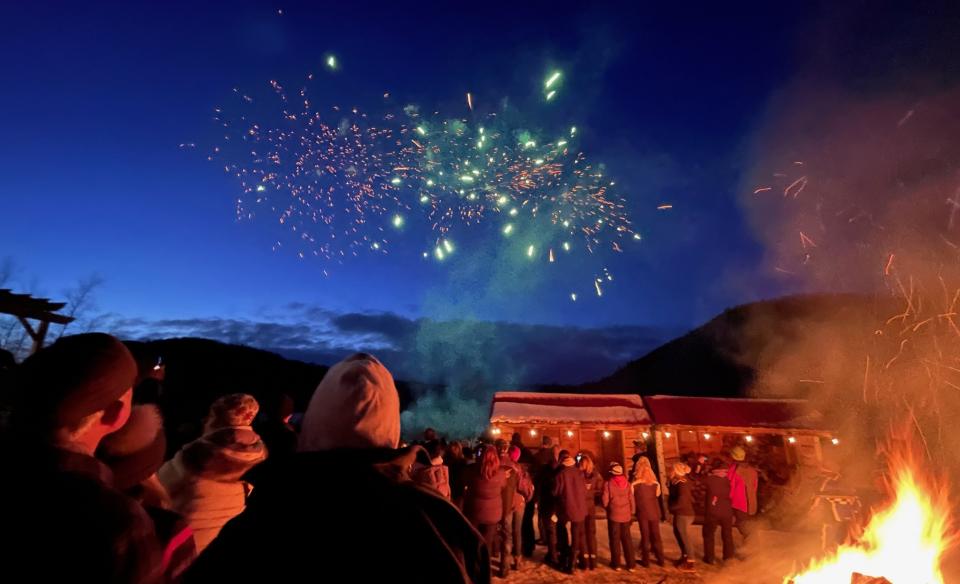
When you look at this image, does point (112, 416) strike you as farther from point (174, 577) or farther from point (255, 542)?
point (255, 542)

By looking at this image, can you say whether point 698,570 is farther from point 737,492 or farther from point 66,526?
point 66,526

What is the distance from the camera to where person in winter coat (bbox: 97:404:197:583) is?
5.65 feet

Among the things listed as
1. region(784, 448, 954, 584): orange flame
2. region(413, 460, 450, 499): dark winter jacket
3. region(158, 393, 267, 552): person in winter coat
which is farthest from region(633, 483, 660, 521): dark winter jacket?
region(158, 393, 267, 552): person in winter coat

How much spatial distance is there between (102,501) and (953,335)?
106ft

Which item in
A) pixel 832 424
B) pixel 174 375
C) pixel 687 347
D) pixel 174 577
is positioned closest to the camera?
pixel 174 577

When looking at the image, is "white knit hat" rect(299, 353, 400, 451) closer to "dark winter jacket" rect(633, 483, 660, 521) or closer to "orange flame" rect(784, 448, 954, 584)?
"orange flame" rect(784, 448, 954, 584)

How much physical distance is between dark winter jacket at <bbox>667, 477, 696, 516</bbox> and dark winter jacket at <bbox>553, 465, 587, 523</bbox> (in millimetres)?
1902

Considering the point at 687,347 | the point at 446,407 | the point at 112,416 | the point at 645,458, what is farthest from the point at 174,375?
the point at 687,347

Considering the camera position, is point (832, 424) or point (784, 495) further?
point (832, 424)

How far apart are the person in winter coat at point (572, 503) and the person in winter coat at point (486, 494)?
4.28 ft

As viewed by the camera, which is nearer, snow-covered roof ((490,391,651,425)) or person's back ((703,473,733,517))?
person's back ((703,473,733,517))

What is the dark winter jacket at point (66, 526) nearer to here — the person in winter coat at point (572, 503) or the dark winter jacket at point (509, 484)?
the dark winter jacket at point (509, 484)

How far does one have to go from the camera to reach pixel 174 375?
153ft

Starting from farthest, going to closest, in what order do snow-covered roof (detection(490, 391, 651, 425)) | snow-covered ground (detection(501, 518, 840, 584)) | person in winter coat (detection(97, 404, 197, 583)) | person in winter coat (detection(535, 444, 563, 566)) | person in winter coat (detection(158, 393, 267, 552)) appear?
snow-covered roof (detection(490, 391, 651, 425))
person in winter coat (detection(535, 444, 563, 566))
snow-covered ground (detection(501, 518, 840, 584))
person in winter coat (detection(158, 393, 267, 552))
person in winter coat (detection(97, 404, 197, 583))
